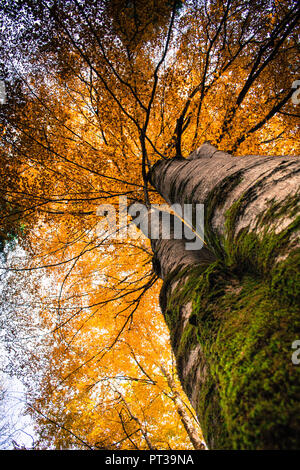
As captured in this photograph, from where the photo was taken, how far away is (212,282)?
0.88m

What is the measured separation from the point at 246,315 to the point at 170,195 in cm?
182

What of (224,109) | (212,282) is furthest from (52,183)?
(212,282)

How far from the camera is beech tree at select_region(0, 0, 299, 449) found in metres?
0.58

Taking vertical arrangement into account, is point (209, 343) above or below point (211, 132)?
below

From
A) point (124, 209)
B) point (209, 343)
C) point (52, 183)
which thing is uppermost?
point (52, 183)

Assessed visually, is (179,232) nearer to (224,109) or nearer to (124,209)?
(124,209)

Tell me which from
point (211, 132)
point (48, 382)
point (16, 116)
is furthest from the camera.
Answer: point (48, 382)

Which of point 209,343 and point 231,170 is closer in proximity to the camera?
point 209,343

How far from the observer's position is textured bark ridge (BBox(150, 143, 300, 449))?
40 cm

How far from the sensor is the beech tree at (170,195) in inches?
22.9

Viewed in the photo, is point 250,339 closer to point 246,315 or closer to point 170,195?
point 246,315

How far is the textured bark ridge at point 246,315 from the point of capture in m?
0.40
